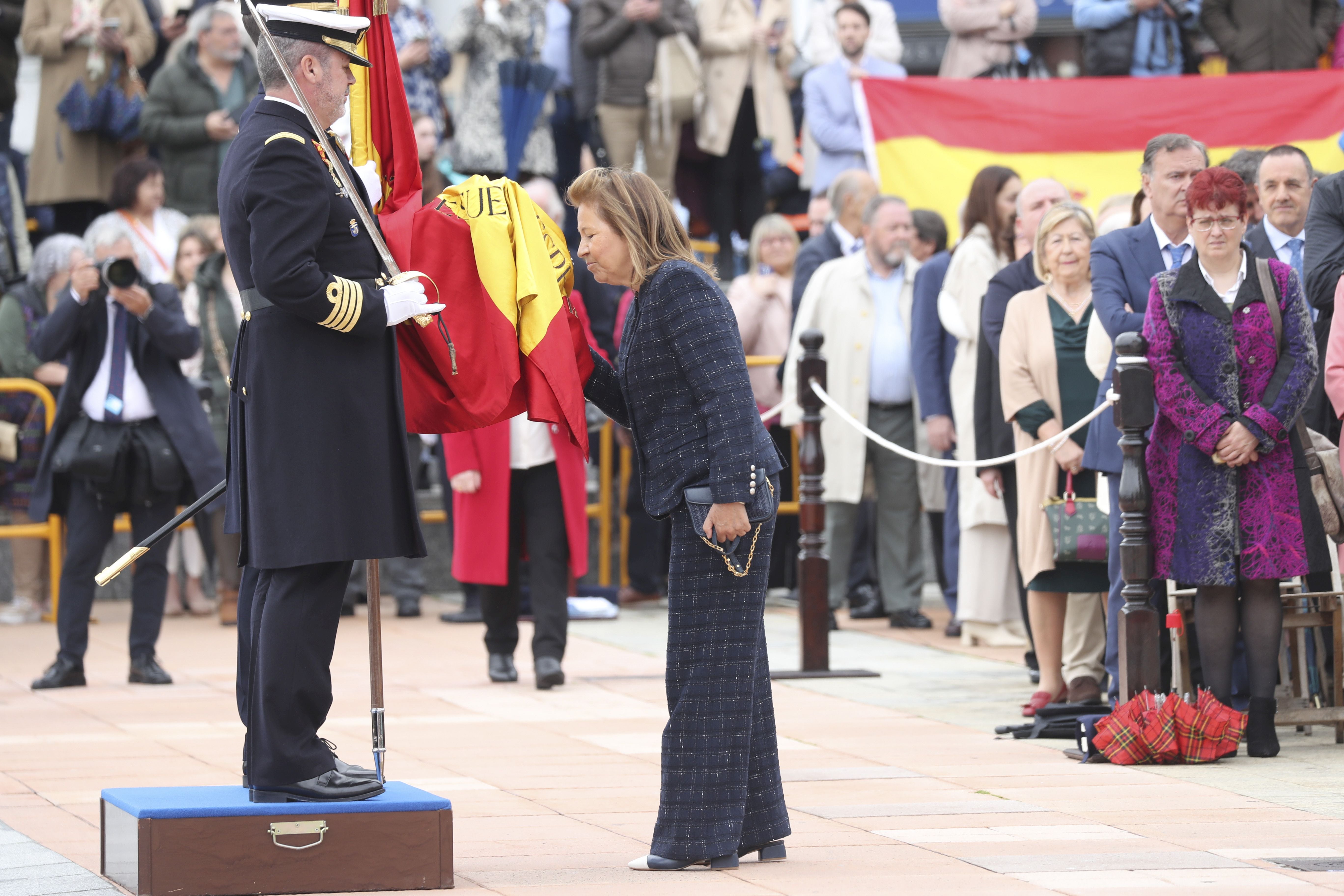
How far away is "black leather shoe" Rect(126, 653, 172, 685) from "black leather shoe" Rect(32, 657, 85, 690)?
23cm

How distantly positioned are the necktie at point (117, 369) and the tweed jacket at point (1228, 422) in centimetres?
474

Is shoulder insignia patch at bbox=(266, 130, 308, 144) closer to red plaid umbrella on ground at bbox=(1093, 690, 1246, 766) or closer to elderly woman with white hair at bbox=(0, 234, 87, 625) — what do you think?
red plaid umbrella on ground at bbox=(1093, 690, 1246, 766)

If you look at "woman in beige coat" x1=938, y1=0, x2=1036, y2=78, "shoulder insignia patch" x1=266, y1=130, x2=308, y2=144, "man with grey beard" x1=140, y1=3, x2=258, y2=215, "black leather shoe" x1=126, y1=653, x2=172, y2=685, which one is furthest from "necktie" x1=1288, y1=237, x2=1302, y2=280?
"man with grey beard" x1=140, y1=3, x2=258, y2=215

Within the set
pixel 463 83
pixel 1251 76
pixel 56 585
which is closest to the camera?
pixel 56 585

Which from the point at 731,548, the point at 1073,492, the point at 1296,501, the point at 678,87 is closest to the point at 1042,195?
the point at 1073,492

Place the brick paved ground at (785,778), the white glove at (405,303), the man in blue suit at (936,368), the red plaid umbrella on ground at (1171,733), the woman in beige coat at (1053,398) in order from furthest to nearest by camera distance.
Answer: the man in blue suit at (936,368) → the woman in beige coat at (1053,398) → the red plaid umbrella on ground at (1171,733) → the brick paved ground at (785,778) → the white glove at (405,303)

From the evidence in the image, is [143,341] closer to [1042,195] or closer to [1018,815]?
[1042,195]

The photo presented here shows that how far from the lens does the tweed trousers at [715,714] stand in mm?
5031

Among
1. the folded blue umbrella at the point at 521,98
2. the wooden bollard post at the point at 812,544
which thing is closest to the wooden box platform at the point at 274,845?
the wooden bollard post at the point at 812,544

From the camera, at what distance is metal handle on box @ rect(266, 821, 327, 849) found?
184 inches

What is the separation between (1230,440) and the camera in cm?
662

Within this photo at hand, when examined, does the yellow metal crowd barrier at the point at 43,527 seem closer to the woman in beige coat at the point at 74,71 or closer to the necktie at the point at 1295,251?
the woman in beige coat at the point at 74,71

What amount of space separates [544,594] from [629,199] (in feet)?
12.8

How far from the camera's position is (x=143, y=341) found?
9.00 meters
